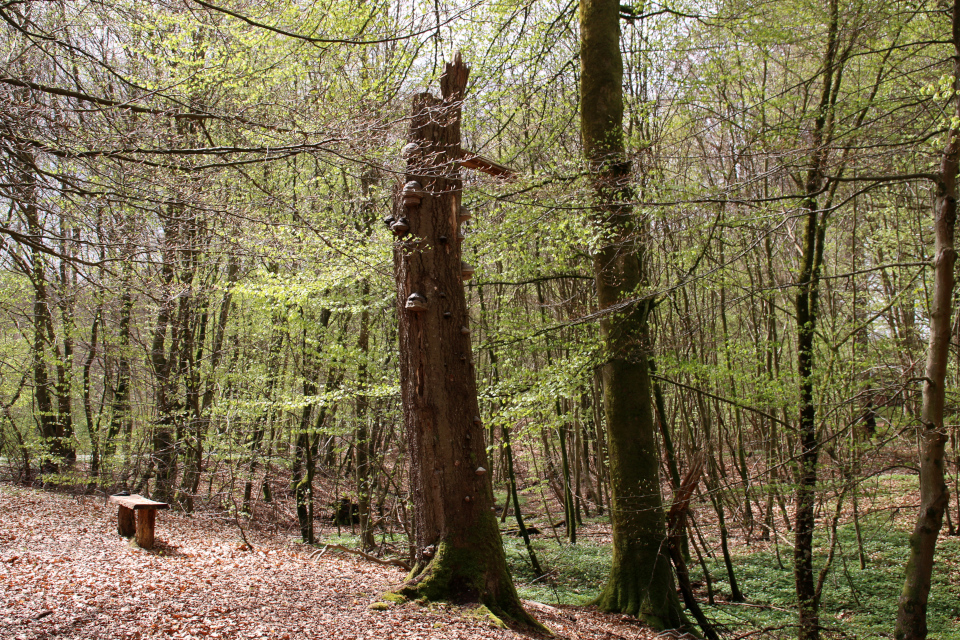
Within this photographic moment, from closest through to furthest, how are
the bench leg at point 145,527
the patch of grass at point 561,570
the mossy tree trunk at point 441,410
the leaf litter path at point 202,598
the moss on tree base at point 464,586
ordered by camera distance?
the leaf litter path at point 202,598
the moss on tree base at point 464,586
the mossy tree trunk at point 441,410
the bench leg at point 145,527
the patch of grass at point 561,570

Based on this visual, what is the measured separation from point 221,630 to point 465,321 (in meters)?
2.77

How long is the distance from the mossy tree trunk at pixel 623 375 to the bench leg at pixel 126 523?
5.71 meters

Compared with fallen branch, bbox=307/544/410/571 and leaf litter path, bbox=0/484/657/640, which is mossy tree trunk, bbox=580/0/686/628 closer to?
leaf litter path, bbox=0/484/657/640

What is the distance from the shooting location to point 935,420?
3.90 metres

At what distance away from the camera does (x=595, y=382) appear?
1212cm

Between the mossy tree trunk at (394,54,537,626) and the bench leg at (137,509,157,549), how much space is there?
3.85 meters

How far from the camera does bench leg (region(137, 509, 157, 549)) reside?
6746 millimetres

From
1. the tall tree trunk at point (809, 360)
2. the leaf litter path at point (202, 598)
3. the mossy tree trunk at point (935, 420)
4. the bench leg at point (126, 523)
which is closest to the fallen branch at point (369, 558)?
the leaf litter path at point (202, 598)

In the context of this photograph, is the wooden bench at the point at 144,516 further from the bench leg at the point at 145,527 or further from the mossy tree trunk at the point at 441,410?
the mossy tree trunk at the point at 441,410

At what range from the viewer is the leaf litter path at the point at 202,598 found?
147 inches

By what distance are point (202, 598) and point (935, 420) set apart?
17.3ft

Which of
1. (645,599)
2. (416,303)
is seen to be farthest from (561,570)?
(416,303)

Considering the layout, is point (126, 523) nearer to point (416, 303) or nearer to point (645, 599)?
point (416, 303)

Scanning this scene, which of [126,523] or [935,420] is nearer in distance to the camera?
[935,420]
